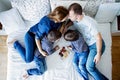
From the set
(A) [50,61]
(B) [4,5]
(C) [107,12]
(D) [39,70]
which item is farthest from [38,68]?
(C) [107,12]

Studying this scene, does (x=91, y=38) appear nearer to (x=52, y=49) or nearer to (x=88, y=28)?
(x=88, y=28)

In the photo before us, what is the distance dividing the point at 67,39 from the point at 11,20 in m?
0.53

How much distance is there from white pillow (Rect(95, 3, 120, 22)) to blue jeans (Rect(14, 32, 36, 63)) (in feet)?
1.92

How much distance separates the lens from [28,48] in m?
1.98

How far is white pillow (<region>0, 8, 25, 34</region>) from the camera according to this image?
2.03m

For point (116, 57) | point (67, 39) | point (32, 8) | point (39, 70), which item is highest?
point (32, 8)

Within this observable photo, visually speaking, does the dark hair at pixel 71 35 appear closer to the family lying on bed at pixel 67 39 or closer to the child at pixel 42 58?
the family lying on bed at pixel 67 39

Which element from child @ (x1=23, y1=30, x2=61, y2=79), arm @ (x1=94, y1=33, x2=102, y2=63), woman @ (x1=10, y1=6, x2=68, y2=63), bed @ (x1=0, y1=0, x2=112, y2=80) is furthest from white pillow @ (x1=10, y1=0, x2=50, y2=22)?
arm @ (x1=94, y1=33, x2=102, y2=63)

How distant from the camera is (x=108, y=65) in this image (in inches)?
78.7

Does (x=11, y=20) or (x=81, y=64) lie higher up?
(x=11, y=20)

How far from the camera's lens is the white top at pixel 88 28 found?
5.92ft

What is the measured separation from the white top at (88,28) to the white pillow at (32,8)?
0.96 feet

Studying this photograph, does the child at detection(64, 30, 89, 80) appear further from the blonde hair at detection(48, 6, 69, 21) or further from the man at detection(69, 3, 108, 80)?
the blonde hair at detection(48, 6, 69, 21)

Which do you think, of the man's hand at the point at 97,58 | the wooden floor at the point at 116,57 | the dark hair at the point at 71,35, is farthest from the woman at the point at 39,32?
the wooden floor at the point at 116,57
